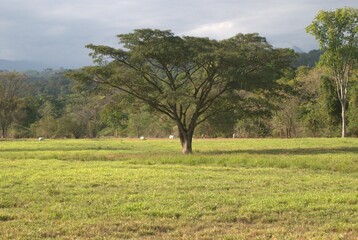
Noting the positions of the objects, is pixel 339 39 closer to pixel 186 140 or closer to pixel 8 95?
pixel 186 140

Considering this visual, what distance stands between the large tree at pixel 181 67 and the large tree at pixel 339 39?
60.3 feet

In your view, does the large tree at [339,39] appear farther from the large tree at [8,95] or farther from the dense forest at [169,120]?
the large tree at [8,95]

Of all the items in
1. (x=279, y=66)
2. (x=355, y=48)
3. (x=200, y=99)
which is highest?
(x=355, y=48)

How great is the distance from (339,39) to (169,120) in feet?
62.0

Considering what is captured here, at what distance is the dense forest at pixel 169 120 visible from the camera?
1255 inches

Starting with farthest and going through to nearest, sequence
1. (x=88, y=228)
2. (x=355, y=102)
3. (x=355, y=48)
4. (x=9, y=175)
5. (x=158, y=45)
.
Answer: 1. (x=355, y=102)
2. (x=355, y=48)
3. (x=158, y=45)
4. (x=9, y=175)
5. (x=88, y=228)

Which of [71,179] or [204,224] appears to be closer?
[204,224]

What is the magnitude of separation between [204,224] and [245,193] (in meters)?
3.77

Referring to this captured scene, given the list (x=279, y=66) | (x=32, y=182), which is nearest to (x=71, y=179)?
(x=32, y=182)

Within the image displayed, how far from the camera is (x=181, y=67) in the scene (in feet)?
101

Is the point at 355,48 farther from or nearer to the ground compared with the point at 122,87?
farther from the ground

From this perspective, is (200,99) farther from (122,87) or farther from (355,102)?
(355,102)

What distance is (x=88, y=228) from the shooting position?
7.73 meters

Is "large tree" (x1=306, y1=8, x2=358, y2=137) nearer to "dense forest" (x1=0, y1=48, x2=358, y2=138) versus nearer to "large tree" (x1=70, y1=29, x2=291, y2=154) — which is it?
"dense forest" (x1=0, y1=48, x2=358, y2=138)
